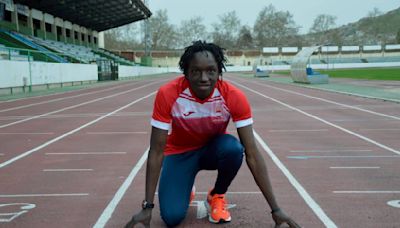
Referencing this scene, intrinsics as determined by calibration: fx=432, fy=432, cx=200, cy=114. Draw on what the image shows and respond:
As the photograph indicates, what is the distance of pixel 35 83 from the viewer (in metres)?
24.2

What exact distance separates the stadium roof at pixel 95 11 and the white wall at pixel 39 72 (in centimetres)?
973

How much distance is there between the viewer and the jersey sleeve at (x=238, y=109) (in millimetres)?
3393

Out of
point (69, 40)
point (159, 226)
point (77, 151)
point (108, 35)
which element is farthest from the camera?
point (108, 35)

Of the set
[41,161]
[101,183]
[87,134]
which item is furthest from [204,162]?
[87,134]

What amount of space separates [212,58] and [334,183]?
8.01ft

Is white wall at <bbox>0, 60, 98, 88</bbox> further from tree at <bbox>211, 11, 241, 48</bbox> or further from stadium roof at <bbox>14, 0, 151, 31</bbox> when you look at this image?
tree at <bbox>211, 11, 241, 48</bbox>

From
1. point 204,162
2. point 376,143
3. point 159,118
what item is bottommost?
point 376,143

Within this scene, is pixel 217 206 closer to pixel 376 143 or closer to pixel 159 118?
pixel 159 118

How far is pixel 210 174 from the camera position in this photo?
543cm

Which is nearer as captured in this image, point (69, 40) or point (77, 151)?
point (77, 151)

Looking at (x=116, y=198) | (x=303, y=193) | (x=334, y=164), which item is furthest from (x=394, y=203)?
(x=116, y=198)

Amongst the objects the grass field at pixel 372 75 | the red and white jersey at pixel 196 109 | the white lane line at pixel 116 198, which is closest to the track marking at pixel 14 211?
the white lane line at pixel 116 198

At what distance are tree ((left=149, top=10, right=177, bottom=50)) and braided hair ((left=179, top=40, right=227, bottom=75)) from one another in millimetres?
106709

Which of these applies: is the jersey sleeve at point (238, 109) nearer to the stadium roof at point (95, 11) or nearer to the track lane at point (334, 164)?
the track lane at point (334, 164)
